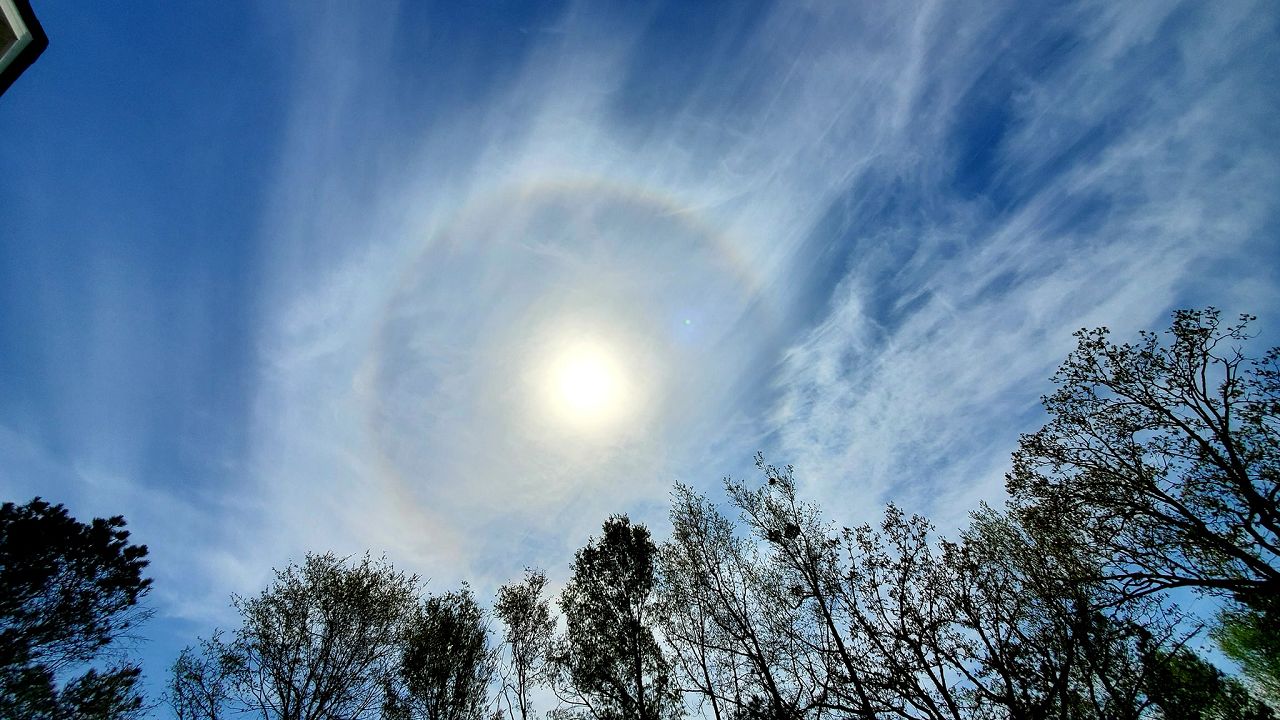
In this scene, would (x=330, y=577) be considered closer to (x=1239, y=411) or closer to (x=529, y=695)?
(x=529, y=695)

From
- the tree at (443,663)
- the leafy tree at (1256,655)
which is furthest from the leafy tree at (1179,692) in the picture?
the tree at (443,663)

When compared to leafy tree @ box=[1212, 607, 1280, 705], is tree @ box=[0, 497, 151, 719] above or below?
above

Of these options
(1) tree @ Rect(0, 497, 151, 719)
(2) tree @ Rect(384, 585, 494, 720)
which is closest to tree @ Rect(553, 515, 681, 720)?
(2) tree @ Rect(384, 585, 494, 720)

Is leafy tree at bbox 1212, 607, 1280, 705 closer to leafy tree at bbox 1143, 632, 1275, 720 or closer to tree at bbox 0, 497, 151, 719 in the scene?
leafy tree at bbox 1143, 632, 1275, 720

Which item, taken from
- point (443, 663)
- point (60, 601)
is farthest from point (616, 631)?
point (60, 601)

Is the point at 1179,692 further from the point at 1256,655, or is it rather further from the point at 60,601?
the point at 60,601

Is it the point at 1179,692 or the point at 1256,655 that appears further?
the point at 1256,655

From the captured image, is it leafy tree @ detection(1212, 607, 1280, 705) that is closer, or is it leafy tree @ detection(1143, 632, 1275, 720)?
leafy tree @ detection(1143, 632, 1275, 720)

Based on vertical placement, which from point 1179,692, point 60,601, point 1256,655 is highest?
point 60,601

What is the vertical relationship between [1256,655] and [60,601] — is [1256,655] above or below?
below

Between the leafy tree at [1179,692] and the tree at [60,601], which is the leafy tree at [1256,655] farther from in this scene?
the tree at [60,601]

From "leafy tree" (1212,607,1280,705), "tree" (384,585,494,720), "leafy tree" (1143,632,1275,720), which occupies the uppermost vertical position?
"tree" (384,585,494,720)
